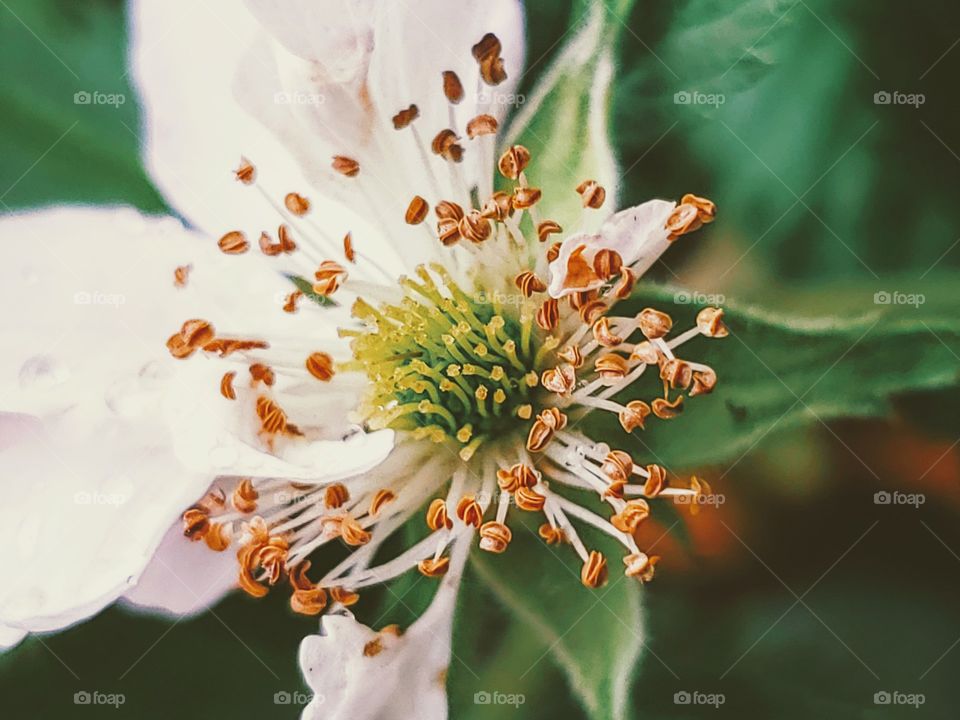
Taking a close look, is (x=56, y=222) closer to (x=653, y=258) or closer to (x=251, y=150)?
(x=251, y=150)

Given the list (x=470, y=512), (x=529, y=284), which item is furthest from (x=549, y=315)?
(x=470, y=512)

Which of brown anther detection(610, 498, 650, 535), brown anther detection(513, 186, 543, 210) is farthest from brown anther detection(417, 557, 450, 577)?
brown anther detection(513, 186, 543, 210)

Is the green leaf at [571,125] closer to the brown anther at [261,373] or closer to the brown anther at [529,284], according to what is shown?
the brown anther at [529,284]

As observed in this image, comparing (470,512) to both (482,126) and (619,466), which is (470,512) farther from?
(482,126)

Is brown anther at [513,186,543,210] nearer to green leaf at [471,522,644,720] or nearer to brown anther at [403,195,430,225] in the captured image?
brown anther at [403,195,430,225]

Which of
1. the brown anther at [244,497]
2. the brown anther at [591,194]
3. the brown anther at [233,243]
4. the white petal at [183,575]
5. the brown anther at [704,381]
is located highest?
the brown anther at [591,194]

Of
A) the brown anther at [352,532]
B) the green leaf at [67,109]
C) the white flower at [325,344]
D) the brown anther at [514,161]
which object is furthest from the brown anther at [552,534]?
the green leaf at [67,109]
